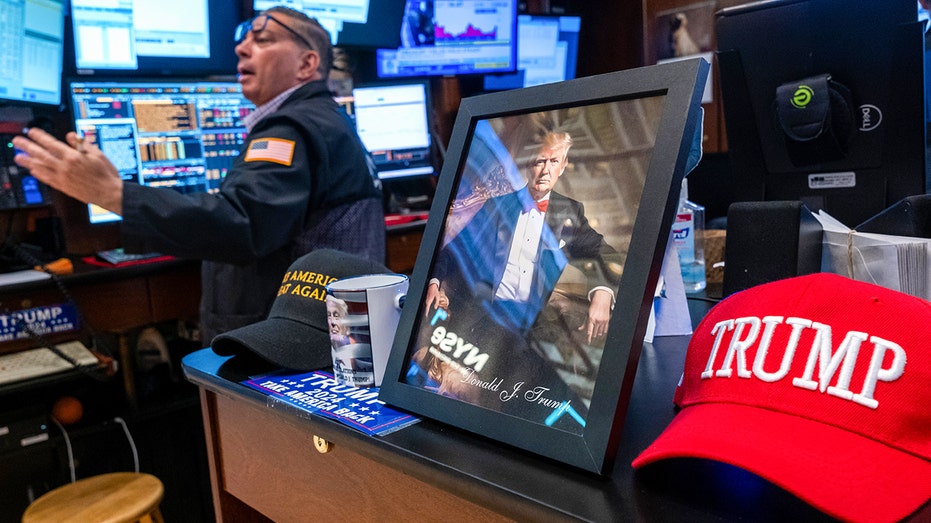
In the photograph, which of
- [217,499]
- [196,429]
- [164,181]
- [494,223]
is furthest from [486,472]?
[164,181]

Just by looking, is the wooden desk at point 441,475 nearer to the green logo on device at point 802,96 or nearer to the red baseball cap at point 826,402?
the red baseball cap at point 826,402

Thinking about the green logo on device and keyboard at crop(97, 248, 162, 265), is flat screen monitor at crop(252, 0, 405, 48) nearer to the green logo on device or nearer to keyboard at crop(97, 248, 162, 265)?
keyboard at crop(97, 248, 162, 265)

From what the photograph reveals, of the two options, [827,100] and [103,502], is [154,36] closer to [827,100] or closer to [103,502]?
[103,502]

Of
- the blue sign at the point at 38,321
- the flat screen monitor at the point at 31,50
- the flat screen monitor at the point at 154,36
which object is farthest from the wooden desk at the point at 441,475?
the flat screen monitor at the point at 154,36

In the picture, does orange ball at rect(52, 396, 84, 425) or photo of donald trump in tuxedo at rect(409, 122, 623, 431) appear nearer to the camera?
photo of donald trump in tuxedo at rect(409, 122, 623, 431)

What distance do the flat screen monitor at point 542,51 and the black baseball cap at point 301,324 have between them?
287 centimetres

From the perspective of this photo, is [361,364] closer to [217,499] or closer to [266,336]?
[266,336]

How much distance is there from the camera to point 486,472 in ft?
1.75

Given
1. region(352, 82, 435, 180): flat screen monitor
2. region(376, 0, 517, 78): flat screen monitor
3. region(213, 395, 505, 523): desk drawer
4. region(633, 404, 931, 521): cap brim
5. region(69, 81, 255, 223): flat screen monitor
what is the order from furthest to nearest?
region(376, 0, 517, 78): flat screen monitor, region(352, 82, 435, 180): flat screen monitor, region(69, 81, 255, 223): flat screen monitor, region(213, 395, 505, 523): desk drawer, region(633, 404, 931, 521): cap brim

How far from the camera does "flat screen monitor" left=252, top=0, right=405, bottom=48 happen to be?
113 inches

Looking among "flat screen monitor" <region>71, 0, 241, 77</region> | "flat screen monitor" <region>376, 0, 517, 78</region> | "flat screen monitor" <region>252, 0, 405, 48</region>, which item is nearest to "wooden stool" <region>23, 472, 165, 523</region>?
"flat screen monitor" <region>71, 0, 241, 77</region>

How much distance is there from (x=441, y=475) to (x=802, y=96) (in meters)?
0.79

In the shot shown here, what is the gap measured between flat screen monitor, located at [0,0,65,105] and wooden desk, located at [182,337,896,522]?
1.65 m

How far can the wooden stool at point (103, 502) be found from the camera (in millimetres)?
1565
